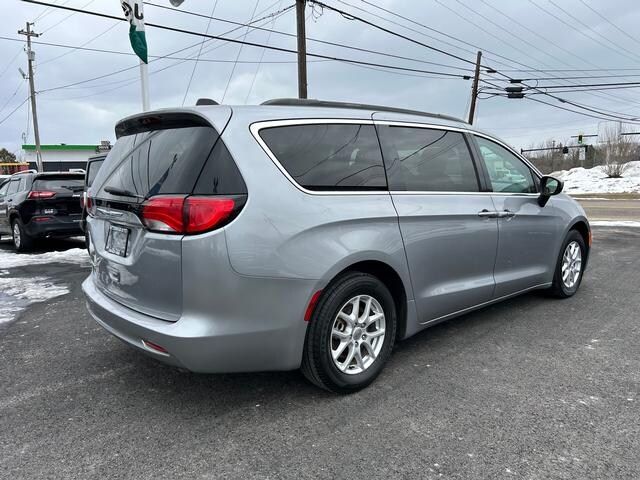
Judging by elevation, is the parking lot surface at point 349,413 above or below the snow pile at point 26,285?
below

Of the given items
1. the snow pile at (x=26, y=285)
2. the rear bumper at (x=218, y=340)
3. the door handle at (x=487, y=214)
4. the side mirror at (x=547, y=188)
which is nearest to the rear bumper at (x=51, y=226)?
the snow pile at (x=26, y=285)

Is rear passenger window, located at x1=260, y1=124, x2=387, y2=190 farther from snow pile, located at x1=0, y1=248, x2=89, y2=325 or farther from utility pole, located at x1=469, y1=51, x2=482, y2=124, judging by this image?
utility pole, located at x1=469, y1=51, x2=482, y2=124

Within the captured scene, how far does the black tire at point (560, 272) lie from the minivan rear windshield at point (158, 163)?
12.7ft

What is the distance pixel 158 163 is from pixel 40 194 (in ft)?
25.3

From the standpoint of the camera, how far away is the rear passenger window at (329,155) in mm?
2801

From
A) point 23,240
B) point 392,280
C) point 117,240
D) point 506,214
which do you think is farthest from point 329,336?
point 23,240

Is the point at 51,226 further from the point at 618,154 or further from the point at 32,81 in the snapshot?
the point at 618,154

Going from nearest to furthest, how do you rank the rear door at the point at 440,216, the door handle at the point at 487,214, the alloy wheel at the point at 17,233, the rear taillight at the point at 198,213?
the rear taillight at the point at 198,213 → the rear door at the point at 440,216 → the door handle at the point at 487,214 → the alloy wheel at the point at 17,233

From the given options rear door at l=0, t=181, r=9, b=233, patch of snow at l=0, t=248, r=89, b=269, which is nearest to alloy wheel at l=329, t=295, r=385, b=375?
patch of snow at l=0, t=248, r=89, b=269

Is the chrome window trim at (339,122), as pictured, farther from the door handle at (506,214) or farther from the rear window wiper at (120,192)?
the rear window wiper at (120,192)

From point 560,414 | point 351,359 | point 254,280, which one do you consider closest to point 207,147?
point 254,280

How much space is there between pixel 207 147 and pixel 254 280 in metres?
0.76

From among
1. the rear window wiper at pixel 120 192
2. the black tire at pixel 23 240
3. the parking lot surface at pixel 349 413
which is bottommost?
the parking lot surface at pixel 349 413

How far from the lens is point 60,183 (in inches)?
370
